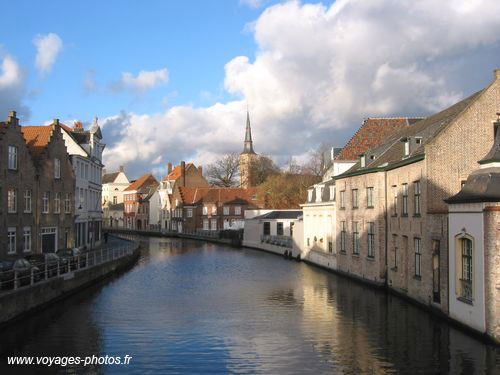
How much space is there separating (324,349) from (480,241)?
553cm

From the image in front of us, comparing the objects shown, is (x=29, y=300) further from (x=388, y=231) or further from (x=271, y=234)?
(x=271, y=234)

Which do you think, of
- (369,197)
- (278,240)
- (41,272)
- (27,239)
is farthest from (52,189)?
(278,240)

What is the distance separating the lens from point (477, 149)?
2208 cm

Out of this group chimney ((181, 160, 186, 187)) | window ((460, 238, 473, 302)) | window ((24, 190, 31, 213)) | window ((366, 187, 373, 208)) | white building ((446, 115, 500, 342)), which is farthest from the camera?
chimney ((181, 160, 186, 187))

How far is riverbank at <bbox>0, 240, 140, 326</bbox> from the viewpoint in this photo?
18719 mm

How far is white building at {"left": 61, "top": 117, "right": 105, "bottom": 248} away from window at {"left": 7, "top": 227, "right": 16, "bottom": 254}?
10.2m

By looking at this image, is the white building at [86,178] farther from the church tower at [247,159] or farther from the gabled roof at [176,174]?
the church tower at [247,159]

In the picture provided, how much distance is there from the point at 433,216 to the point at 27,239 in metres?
24.6

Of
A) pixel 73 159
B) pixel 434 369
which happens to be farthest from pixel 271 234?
pixel 434 369

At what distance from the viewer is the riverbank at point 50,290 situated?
737 inches

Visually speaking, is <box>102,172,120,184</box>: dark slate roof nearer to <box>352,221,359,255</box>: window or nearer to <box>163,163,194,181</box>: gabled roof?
<box>163,163,194,181</box>: gabled roof

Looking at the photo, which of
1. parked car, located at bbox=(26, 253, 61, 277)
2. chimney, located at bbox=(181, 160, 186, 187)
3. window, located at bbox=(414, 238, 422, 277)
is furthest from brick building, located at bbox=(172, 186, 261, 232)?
window, located at bbox=(414, 238, 422, 277)

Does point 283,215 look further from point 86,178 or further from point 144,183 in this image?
point 144,183

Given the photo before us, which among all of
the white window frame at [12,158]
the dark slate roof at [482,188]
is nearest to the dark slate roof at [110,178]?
the white window frame at [12,158]
